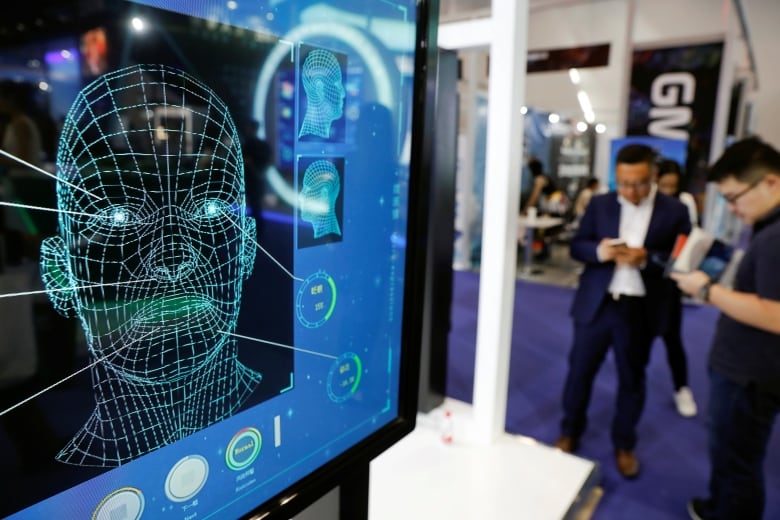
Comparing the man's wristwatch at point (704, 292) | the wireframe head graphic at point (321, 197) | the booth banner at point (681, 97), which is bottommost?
the man's wristwatch at point (704, 292)

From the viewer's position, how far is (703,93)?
4.95 m

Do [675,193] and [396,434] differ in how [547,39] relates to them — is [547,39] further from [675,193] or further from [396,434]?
[396,434]

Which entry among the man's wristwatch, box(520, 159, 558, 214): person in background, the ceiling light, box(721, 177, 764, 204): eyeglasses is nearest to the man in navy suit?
the man's wristwatch

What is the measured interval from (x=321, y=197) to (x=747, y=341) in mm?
1619

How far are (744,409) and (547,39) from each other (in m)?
5.58

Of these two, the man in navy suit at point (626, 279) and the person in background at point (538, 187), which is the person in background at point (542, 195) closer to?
the person in background at point (538, 187)

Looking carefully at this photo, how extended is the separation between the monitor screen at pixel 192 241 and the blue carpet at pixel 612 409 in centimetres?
192

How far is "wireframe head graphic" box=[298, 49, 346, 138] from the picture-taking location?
513 millimetres

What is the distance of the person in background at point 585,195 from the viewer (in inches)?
238

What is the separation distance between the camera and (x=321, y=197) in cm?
55

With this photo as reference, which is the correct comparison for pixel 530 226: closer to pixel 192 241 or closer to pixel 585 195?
pixel 585 195

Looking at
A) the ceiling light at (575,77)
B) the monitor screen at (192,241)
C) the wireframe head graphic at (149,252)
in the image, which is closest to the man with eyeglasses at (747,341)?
the monitor screen at (192,241)

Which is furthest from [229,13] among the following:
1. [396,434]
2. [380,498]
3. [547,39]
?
[547,39]

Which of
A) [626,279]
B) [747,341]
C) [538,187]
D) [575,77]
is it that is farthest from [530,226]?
[747,341]
